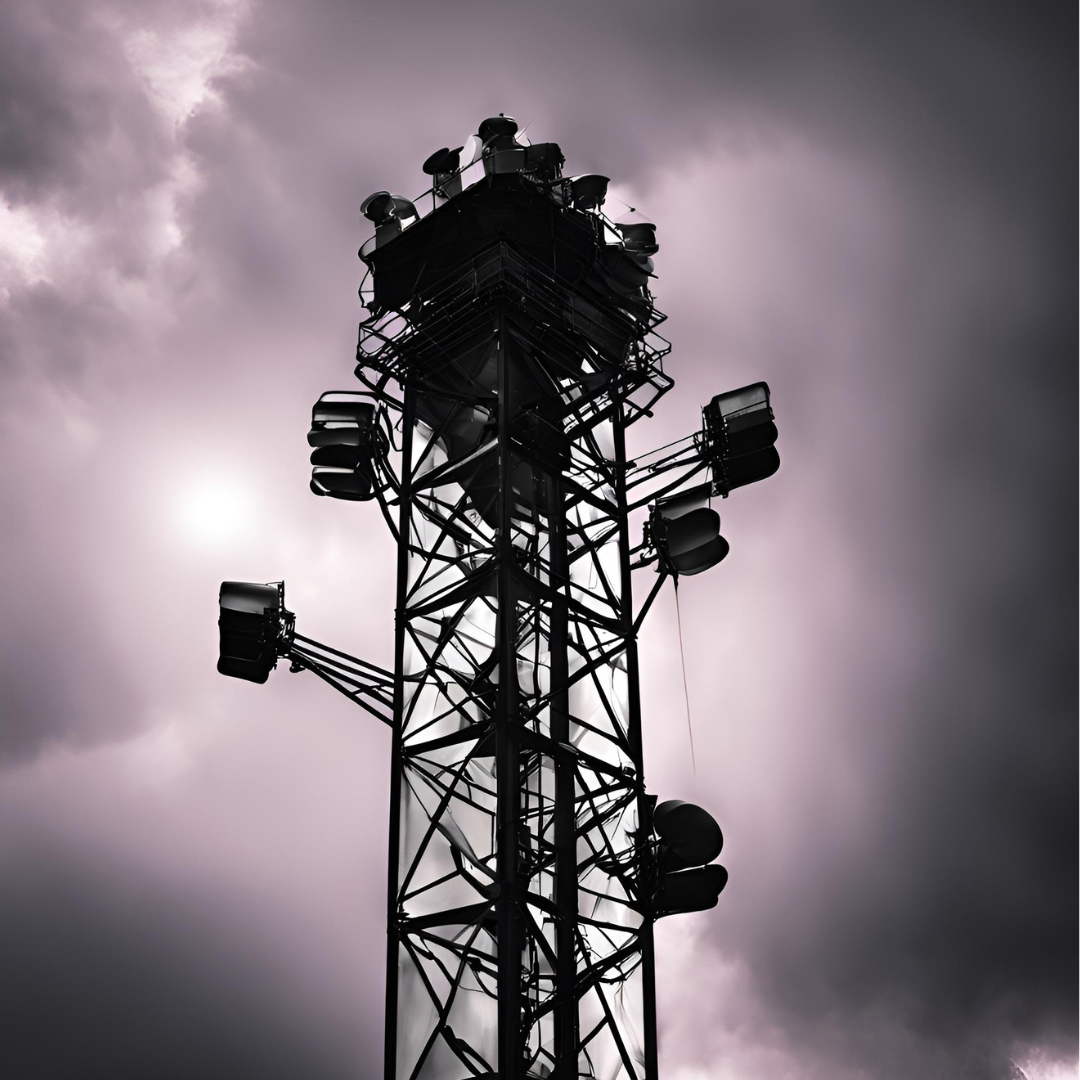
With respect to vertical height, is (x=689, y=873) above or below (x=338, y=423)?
below

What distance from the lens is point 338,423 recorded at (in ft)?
114

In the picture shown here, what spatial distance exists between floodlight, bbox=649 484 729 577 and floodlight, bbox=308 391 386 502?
651cm

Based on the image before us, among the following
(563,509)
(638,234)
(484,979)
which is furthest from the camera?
(638,234)

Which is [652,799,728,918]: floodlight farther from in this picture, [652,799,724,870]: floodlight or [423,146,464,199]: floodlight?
[423,146,464,199]: floodlight

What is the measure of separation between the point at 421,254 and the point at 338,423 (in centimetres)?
492

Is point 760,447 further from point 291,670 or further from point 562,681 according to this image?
point 291,670

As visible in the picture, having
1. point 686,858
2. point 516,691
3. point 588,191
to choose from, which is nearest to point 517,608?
point 516,691

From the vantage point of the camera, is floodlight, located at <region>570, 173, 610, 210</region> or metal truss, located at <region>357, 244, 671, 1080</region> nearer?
metal truss, located at <region>357, 244, 671, 1080</region>

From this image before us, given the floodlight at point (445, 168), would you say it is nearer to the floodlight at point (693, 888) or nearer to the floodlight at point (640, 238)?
the floodlight at point (640, 238)

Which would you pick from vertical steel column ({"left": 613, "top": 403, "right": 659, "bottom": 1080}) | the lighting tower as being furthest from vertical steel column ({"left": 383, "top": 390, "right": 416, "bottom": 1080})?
vertical steel column ({"left": 613, "top": 403, "right": 659, "bottom": 1080})

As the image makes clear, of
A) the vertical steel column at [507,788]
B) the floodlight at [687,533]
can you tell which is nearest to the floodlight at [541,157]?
the vertical steel column at [507,788]

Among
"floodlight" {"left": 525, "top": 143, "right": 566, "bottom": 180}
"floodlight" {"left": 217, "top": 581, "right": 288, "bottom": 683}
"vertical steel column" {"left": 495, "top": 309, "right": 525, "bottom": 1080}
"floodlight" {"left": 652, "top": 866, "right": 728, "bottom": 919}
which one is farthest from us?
"floodlight" {"left": 525, "top": 143, "right": 566, "bottom": 180}

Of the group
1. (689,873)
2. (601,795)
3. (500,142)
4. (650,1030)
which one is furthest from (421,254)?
(650,1030)

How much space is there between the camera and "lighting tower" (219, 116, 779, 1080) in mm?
30031
